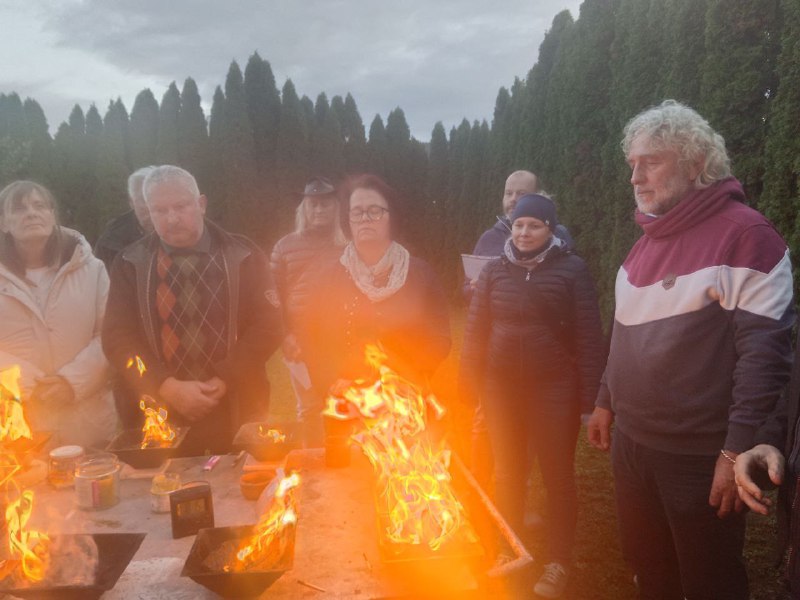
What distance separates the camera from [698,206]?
2389mm

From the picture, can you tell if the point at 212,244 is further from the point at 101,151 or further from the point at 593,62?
the point at 101,151

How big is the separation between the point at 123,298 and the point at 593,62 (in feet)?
23.5

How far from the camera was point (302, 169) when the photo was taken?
15.7 m

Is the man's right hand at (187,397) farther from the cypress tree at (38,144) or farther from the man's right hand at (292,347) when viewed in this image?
the cypress tree at (38,144)

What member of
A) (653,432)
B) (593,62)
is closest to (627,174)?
(593,62)

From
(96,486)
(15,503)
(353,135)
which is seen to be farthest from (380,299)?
(353,135)

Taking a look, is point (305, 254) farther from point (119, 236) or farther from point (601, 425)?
point (601, 425)

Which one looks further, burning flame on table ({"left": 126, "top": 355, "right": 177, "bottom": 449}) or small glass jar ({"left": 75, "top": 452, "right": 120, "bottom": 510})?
burning flame on table ({"left": 126, "top": 355, "right": 177, "bottom": 449})

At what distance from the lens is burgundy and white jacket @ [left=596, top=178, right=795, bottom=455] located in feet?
7.10

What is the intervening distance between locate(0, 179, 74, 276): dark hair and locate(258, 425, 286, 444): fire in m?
1.72

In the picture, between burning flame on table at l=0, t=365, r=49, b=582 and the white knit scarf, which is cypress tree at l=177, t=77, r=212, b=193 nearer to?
the white knit scarf

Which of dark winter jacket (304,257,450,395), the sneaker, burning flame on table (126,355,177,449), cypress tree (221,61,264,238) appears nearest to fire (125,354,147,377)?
burning flame on table (126,355,177,449)

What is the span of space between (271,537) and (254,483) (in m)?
0.55

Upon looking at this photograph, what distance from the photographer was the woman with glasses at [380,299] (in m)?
3.42
